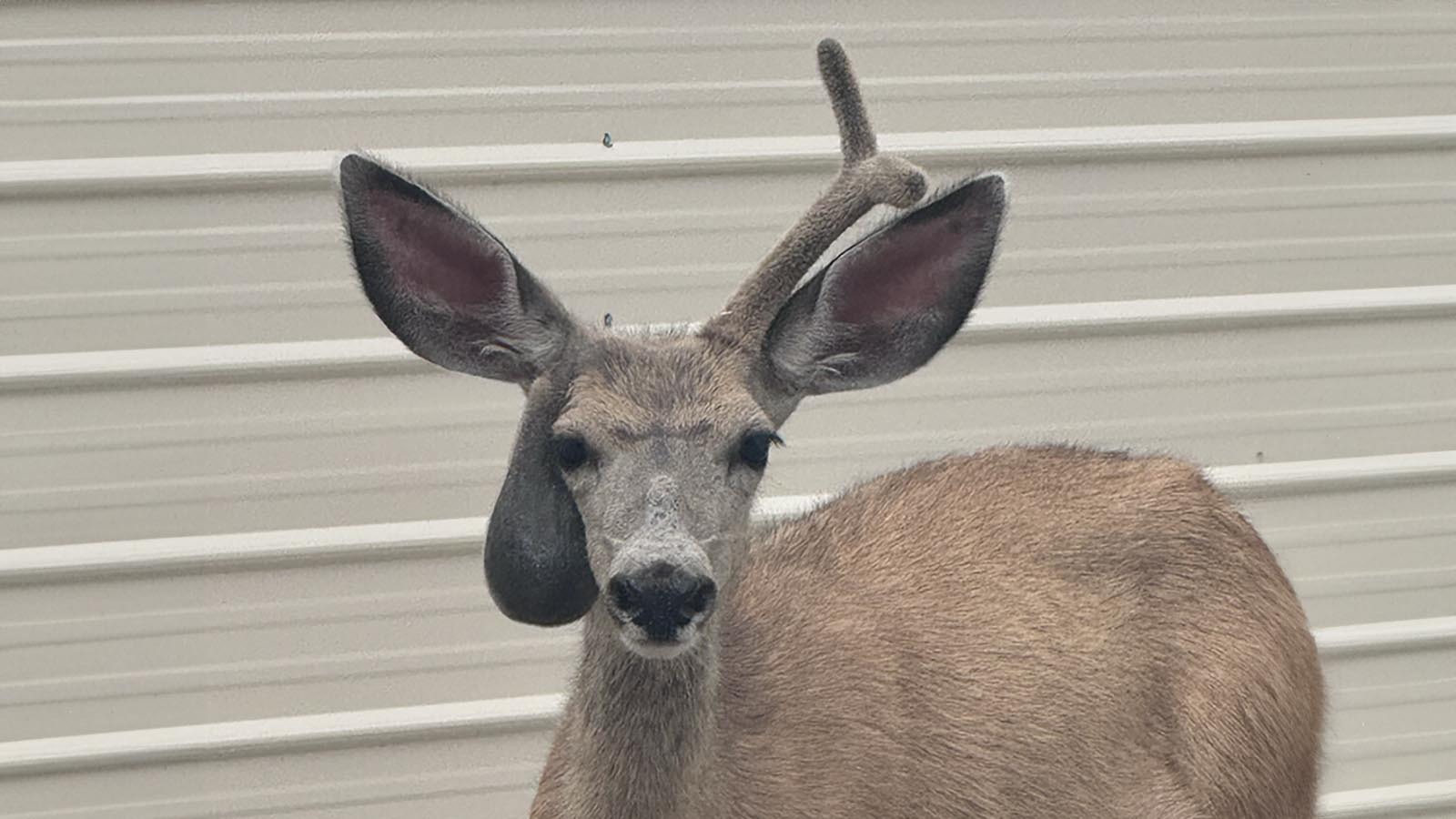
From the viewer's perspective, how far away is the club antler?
116 inches

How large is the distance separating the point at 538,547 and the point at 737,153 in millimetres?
2018

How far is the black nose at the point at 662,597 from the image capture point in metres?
2.50

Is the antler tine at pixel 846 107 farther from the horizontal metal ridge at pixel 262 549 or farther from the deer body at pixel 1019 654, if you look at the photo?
the horizontal metal ridge at pixel 262 549

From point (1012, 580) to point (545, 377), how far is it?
1174 mm

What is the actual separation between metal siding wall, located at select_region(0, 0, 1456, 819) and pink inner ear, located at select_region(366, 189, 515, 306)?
4.88 feet

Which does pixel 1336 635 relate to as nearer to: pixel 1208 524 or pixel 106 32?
pixel 1208 524

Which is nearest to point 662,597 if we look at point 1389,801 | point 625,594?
point 625,594

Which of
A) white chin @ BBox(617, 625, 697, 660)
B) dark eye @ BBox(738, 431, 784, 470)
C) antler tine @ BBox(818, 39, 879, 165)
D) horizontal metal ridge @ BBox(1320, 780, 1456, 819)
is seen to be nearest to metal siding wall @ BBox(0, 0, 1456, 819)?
horizontal metal ridge @ BBox(1320, 780, 1456, 819)

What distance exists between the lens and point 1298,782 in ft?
12.3

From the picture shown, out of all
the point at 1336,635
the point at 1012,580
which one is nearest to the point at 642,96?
the point at 1012,580

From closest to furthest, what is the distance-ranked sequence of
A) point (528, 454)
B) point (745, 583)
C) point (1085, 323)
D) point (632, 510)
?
point (632, 510)
point (528, 454)
point (745, 583)
point (1085, 323)

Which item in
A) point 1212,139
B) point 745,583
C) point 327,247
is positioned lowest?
point 745,583

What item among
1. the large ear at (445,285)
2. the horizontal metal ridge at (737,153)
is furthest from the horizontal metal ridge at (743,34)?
the large ear at (445,285)

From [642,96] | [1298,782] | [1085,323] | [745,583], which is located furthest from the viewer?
[1085,323]
